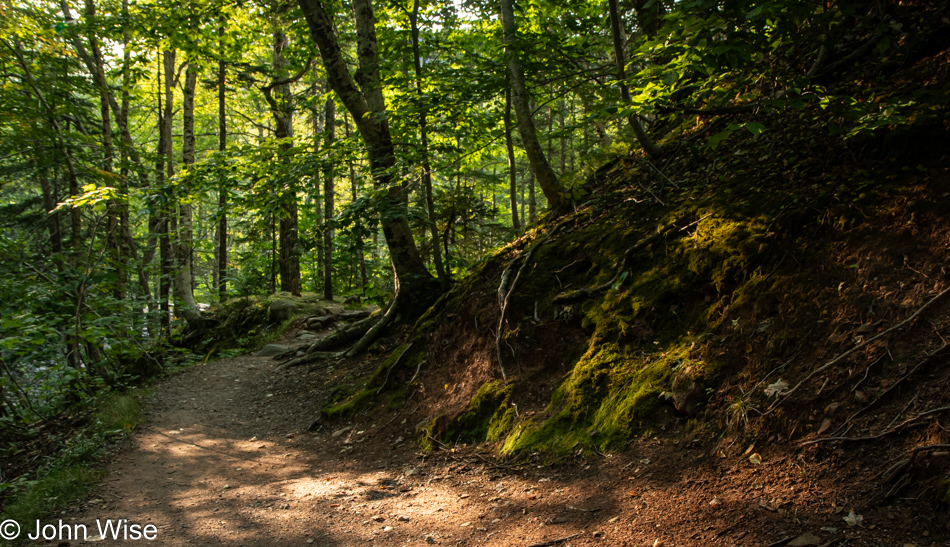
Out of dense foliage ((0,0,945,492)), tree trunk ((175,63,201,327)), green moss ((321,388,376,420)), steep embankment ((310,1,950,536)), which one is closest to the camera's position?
steep embankment ((310,1,950,536))

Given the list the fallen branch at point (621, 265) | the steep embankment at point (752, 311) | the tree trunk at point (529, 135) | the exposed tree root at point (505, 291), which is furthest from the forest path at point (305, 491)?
the tree trunk at point (529, 135)

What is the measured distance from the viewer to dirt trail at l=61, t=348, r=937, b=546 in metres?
2.67

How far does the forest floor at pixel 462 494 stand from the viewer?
8.49ft

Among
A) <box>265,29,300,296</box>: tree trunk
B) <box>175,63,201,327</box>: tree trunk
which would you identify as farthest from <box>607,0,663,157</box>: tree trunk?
<box>175,63,201,327</box>: tree trunk

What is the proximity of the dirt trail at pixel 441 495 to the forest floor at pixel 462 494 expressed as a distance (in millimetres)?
11

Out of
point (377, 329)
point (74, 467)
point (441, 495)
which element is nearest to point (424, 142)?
point (377, 329)

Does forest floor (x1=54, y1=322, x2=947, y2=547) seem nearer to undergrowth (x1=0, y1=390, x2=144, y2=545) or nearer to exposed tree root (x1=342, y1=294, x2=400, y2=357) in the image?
undergrowth (x1=0, y1=390, x2=144, y2=545)

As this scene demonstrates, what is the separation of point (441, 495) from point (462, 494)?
21 centimetres

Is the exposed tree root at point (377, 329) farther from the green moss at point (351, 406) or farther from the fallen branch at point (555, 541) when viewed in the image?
the fallen branch at point (555, 541)

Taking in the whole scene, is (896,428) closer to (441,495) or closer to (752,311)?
(752,311)

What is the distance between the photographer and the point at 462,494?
415 cm

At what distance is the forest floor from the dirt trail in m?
0.01

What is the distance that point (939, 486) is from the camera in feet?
7.29

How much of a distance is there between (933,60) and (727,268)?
240 centimetres
